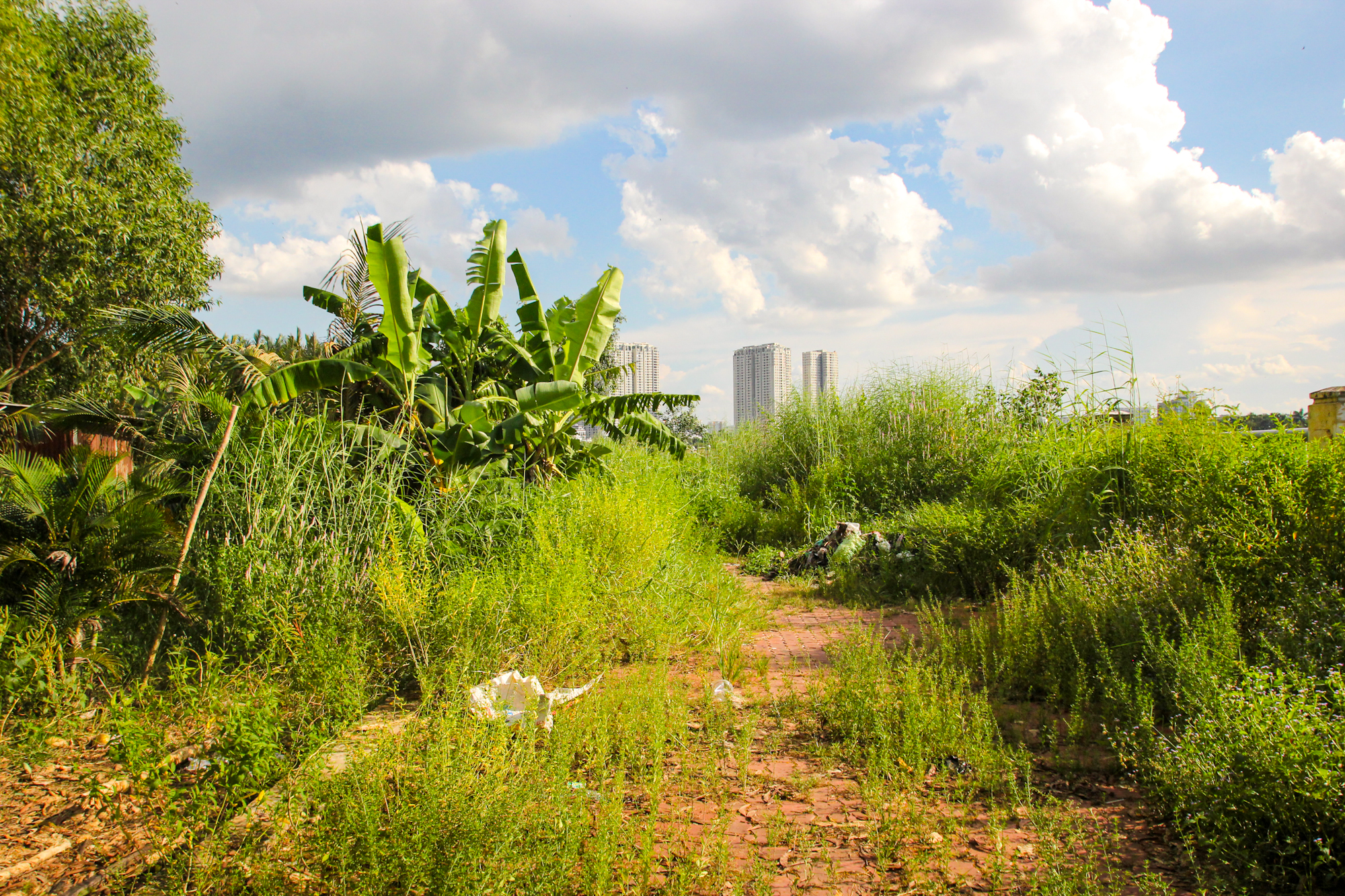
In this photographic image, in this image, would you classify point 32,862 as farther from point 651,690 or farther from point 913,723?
point 913,723

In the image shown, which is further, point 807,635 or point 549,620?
point 807,635

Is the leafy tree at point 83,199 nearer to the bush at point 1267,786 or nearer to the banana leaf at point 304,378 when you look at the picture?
the banana leaf at point 304,378

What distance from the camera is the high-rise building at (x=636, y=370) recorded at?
10961 mm

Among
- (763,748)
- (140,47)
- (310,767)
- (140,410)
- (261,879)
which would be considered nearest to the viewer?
(261,879)

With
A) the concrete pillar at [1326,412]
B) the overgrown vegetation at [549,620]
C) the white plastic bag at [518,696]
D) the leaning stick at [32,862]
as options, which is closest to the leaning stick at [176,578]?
the overgrown vegetation at [549,620]

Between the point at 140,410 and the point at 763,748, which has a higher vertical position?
the point at 140,410

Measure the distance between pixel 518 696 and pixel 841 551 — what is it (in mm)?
5833

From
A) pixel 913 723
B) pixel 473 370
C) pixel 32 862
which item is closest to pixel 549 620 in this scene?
pixel 913 723

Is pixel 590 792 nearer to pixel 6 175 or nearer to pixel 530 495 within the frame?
pixel 530 495

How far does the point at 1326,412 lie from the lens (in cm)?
759

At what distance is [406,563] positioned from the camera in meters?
5.08

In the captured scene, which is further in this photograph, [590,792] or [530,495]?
[530,495]

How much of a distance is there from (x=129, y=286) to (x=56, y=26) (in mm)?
4646

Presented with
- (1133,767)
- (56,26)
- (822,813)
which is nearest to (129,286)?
(56,26)
